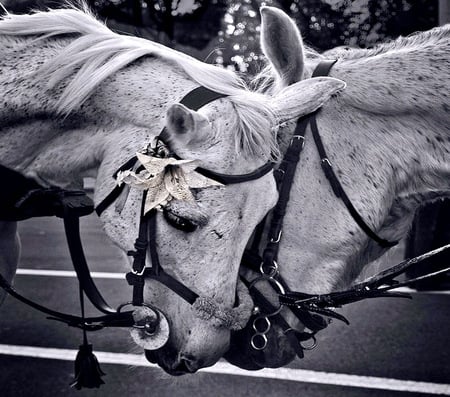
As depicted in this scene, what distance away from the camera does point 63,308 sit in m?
5.18

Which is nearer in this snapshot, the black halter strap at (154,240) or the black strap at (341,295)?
the black halter strap at (154,240)

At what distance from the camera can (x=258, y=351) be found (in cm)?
192

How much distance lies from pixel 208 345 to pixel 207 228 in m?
0.37

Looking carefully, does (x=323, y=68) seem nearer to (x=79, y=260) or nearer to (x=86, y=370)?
(x=79, y=260)

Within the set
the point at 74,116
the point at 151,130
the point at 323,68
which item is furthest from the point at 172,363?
the point at 323,68

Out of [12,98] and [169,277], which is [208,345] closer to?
[169,277]

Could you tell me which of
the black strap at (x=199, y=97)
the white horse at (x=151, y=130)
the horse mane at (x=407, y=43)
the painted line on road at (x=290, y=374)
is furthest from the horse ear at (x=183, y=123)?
the painted line on road at (x=290, y=374)

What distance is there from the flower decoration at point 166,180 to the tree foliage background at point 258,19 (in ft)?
2.54

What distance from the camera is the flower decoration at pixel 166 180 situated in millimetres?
1626

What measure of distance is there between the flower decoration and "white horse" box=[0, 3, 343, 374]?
0.03m

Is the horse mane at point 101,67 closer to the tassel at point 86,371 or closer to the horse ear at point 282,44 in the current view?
the horse ear at point 282,44

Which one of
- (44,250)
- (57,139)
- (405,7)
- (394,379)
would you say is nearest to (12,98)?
(57,139)

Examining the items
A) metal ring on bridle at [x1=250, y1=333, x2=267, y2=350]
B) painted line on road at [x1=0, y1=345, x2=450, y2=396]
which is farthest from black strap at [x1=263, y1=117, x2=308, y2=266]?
painted line on road at [x1=0, y1=345, x2=450, y2=396]

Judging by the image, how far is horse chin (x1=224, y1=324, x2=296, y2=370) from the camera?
6.30 feet
